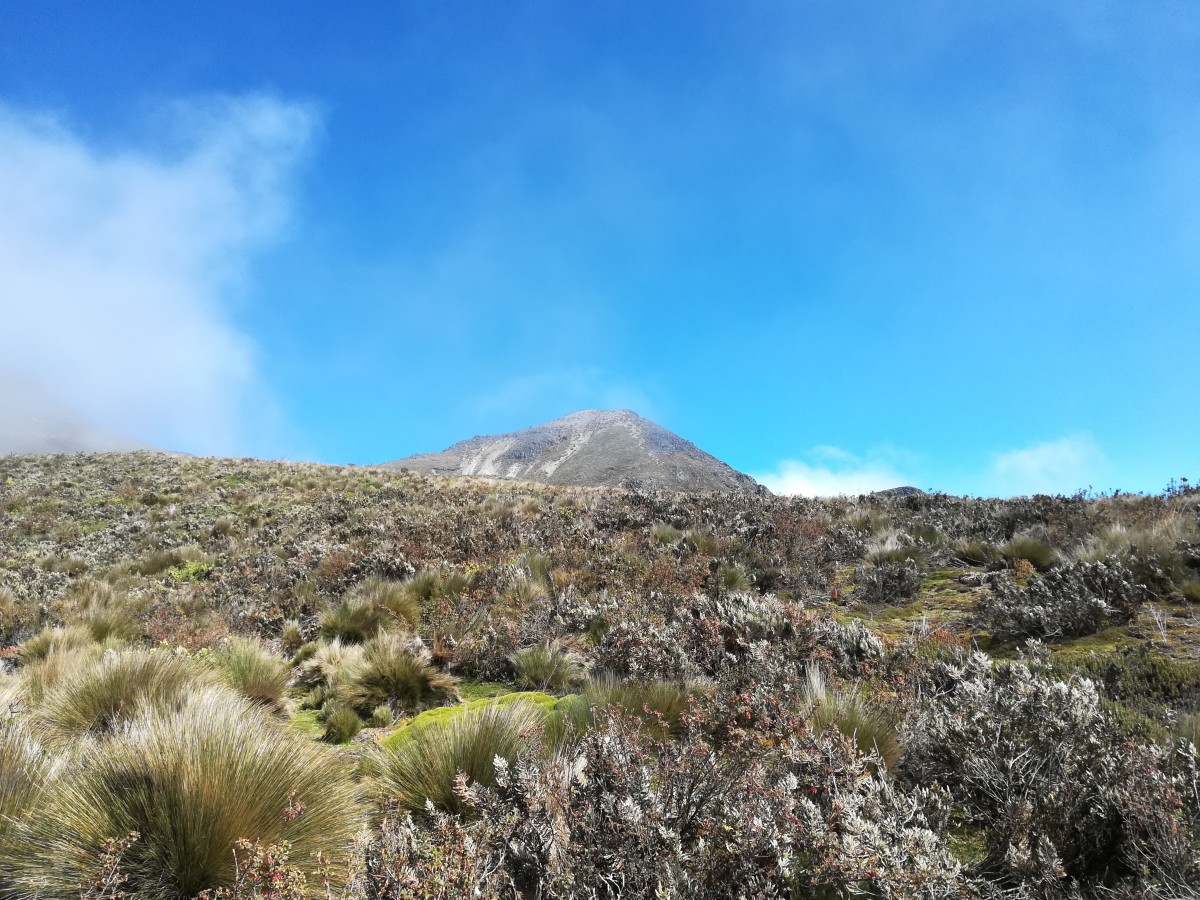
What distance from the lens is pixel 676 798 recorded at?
275cm

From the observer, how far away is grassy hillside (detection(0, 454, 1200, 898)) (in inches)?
95.2

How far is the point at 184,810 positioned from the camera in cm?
275

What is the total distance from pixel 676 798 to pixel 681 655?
8.73ft

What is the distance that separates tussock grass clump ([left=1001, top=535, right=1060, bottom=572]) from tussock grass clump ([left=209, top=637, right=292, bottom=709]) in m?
9.47

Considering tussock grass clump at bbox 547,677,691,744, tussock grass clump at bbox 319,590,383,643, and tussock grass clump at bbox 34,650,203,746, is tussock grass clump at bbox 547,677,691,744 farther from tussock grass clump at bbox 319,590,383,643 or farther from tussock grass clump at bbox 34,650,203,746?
tussock grass clump at bbox 319,590,383,643

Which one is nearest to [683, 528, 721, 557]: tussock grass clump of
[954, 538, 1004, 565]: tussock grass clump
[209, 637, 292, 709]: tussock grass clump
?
[954, 538, 1004, 565]: tussock grass clump

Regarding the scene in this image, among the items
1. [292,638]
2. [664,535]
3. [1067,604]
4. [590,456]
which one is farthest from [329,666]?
[590,456]

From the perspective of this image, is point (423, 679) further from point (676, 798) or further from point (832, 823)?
point (832, 823)

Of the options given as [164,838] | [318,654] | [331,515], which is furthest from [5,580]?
[164,838]

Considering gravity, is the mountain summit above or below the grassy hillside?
above

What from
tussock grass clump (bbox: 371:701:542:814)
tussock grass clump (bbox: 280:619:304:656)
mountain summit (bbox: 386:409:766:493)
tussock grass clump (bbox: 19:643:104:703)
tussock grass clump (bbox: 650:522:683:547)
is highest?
mountain summit (bbox: 386:409:766:493)

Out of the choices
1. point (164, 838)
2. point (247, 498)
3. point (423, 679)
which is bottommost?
point (164, 838)

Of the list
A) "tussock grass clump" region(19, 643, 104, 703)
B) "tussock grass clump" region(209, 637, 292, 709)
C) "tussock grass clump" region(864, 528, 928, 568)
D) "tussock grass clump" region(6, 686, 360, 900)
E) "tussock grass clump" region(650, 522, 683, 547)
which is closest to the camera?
"tussock grass clump" region(6, 686, 360, 900)

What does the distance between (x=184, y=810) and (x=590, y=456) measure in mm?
119001
